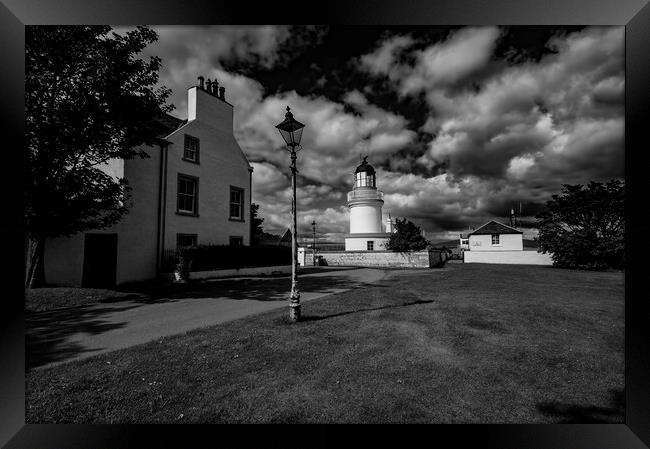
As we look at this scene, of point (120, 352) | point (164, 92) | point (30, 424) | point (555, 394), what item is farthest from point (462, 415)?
point (164, 92)

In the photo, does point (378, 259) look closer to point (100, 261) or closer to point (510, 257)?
point (510, 257)

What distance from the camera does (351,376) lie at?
391 cm

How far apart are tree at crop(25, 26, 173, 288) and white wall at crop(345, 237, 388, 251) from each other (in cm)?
2605

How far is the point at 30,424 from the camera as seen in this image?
2.94 m

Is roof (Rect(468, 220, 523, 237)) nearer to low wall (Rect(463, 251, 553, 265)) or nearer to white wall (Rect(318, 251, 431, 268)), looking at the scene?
low wall (Rect(463, 251, 553, 265))

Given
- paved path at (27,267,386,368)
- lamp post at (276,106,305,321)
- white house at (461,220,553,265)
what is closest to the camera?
paved path at (27,267,386,368)

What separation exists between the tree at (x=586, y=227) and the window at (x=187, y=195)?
34.2 m

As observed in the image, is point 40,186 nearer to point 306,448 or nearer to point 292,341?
point 292,341

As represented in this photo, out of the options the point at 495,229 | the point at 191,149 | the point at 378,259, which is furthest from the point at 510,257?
the point at 191,149

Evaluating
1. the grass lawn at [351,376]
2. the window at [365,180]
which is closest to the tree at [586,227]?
the window at [365,180]

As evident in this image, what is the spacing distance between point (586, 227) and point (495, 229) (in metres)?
16.1

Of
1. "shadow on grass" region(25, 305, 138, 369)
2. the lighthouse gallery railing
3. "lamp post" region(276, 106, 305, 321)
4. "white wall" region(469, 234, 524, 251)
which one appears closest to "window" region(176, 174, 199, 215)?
"shadow on grass" region(25, 305, 138, 369)

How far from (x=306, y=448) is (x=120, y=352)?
12.8 ft

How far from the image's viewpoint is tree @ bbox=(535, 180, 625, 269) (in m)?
25.2
